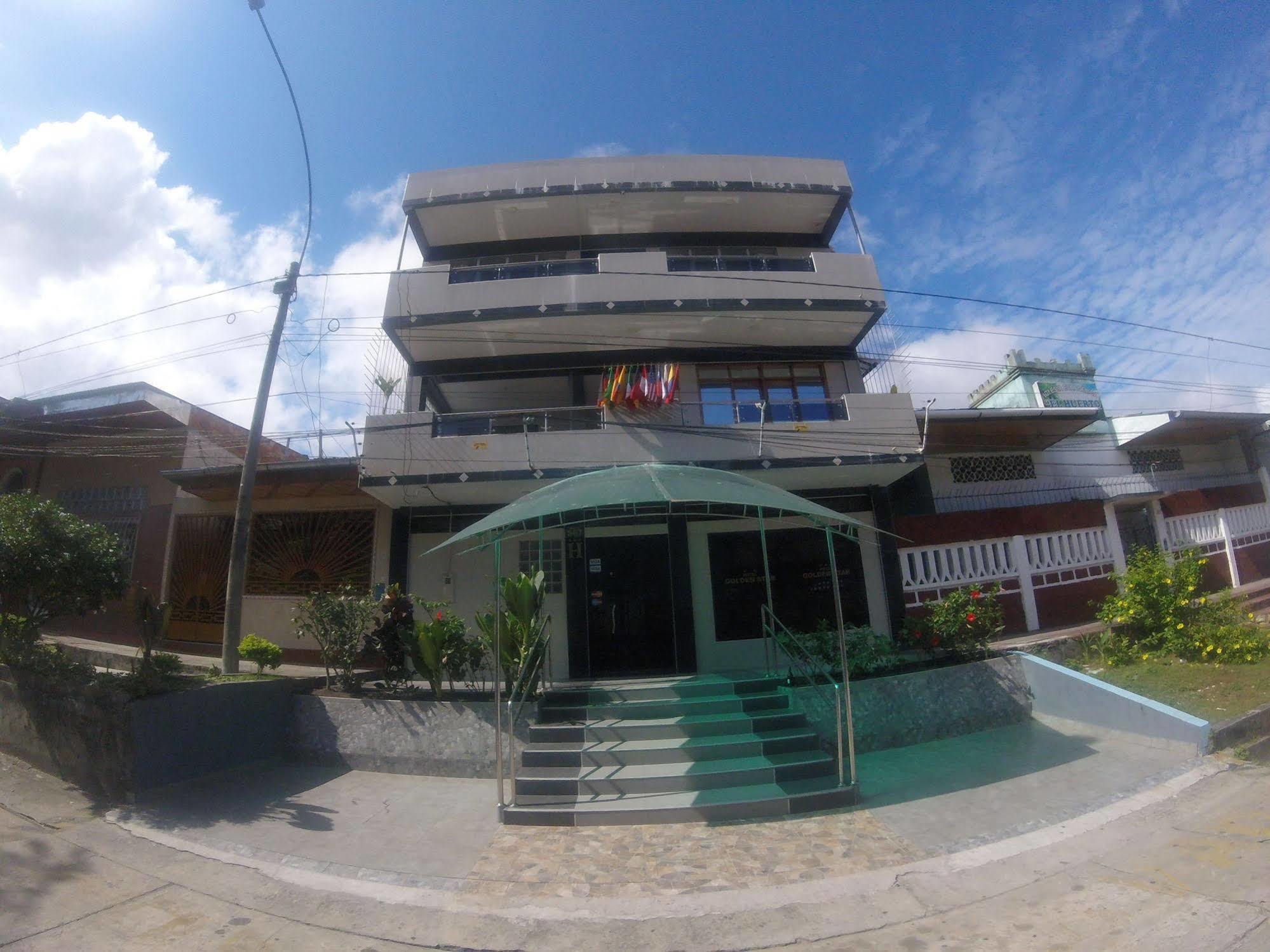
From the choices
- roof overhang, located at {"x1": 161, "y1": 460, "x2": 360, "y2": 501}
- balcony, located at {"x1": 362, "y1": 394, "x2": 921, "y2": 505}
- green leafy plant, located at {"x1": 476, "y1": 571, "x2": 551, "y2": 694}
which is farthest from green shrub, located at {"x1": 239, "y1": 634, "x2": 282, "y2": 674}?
green leafy plant, located at {"x1": 476, "y1": 571, "x2": 551, "y2": 694}

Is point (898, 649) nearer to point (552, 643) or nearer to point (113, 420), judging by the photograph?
point (552, 643)

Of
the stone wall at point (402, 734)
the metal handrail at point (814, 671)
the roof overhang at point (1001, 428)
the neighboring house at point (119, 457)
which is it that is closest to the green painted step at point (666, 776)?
the metal handrail at point (814, 671)

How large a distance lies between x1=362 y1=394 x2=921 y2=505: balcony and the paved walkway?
16.1 ft

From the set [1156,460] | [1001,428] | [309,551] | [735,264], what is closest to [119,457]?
[309,551]

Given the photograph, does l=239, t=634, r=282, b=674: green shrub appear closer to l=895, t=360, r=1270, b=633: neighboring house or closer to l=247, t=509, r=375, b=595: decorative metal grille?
l=247, t=509, r=375, b=595: decorative metal grille

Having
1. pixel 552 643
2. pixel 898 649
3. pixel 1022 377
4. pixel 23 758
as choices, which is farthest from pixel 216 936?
pixel 1022 377

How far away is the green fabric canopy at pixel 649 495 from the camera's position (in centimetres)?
566

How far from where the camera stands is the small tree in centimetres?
652

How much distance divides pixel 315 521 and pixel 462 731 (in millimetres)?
6365

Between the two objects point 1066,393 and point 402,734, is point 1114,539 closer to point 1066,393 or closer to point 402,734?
point 1066,393

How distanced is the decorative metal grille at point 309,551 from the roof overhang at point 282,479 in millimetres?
459

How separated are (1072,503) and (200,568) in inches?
648

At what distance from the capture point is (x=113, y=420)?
13.4 meters

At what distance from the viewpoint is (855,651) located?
7699 millimetres
